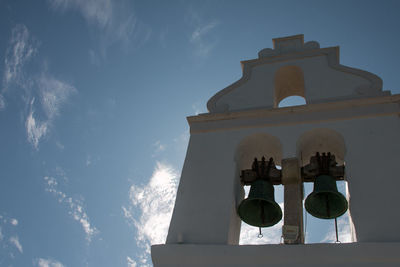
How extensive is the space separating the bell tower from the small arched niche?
0.20 ft

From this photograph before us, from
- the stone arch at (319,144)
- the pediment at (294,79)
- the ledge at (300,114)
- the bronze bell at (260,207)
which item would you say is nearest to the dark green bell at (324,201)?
the bronze bell at (260,207)

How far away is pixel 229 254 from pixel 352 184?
1.84m

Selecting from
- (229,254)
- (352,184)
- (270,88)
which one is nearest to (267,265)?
(229,254)

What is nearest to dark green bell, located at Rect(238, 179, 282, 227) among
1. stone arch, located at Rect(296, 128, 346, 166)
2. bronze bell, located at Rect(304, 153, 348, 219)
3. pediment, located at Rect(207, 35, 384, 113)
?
bronze bell, located at Rect(304, 153, 348, 219)

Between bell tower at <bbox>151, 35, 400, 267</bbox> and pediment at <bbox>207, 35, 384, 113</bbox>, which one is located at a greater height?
pediment at <bbox>207, 35, 384, 113</bbox>

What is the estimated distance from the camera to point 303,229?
22.4 feet

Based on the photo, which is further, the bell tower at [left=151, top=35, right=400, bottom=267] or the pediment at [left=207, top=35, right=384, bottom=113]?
the pediment at [left=207, top=35, right=384, bottom=113]

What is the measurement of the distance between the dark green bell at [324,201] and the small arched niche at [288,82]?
100 inches

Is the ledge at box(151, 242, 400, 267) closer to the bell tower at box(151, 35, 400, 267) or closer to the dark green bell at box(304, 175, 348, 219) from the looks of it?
the bell tower at box(151, 35, 400, 267)

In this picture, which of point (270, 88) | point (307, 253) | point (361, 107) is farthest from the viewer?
point (270, 88)

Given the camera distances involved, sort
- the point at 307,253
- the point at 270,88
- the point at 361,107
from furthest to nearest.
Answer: the point at 270,88 → the point at 361,107 → the point at 307,253

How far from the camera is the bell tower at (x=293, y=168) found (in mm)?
6223

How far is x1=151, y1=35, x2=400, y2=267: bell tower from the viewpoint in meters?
6.22

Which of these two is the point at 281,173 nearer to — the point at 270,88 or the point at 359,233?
the point at 359,233
